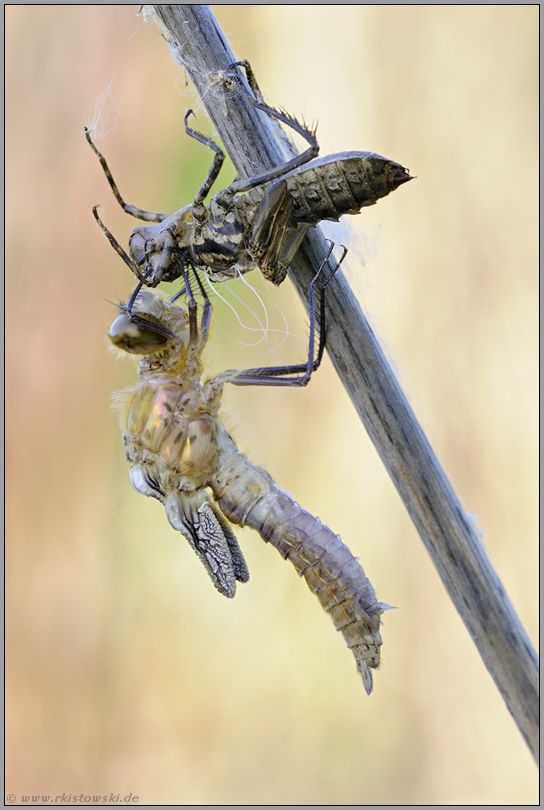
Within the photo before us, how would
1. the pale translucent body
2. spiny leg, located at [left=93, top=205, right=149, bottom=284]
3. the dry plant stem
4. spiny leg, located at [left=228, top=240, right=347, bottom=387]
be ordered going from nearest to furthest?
the dry plant stem < spiny leg, located at [left=228, top=240, right=347, bottom=387] < spiny leg, located at [left=93, top=205, right=149, bottom=284] < the pale translucent body

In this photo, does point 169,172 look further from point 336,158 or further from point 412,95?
point 336,158

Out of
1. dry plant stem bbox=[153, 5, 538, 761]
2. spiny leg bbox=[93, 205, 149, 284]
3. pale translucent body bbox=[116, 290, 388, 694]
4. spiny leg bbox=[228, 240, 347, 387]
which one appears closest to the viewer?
dry plant stem bbox=[153, 5, 538, 761]

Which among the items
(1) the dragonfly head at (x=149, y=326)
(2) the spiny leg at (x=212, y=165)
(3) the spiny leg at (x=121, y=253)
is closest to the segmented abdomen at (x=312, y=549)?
(1) the dragonfly head at (x=149, y=326)

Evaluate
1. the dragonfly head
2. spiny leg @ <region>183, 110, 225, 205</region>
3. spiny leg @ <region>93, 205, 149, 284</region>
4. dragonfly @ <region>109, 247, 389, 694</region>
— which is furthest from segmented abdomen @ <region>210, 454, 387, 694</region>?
spiny leg @ <region>183, 110, 225, 205</region>

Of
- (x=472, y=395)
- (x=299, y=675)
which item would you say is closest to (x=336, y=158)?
(x=472, y=395)

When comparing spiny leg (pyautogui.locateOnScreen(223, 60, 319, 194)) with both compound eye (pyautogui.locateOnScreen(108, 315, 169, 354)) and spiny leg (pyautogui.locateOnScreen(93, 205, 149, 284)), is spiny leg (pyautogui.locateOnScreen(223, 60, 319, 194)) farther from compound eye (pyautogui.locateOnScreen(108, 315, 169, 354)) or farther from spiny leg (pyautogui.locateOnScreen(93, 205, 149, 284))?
compound eye (pyautogui.locateOnScreen(108, 315, 169, 354))

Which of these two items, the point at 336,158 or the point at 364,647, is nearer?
the point at 336,158

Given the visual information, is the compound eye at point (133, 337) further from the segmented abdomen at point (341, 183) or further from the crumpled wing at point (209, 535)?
the segmented abdomen at point (341, 183)
